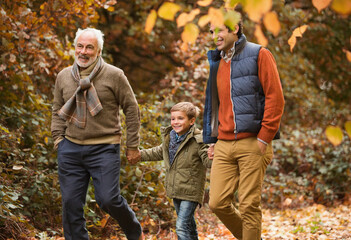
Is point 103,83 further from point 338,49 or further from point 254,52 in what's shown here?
point 338,49

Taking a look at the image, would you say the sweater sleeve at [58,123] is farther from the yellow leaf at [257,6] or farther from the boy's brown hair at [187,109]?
the yellow leaf at [257,6]

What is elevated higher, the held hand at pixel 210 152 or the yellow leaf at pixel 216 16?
the yellow leaf at pixel 216 16

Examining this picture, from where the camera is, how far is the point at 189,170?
14.5 ft

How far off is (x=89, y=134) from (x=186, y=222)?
3.73 ft

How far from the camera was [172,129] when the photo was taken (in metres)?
4.77

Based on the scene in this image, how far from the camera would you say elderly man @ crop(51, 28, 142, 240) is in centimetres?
419

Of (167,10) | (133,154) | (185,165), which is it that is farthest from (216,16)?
(133,154)

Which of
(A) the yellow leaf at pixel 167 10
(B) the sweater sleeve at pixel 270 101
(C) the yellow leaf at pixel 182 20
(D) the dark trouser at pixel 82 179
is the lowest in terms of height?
(D) the dark trouser at pixel 82 179

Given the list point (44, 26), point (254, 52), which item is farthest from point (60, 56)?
point (254, 52)

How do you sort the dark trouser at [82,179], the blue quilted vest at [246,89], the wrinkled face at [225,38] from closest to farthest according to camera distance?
1. the blue quilted vest at [246,89]
2. the wrinkled face at [225,38]
3. the dark trouser at [82,179]

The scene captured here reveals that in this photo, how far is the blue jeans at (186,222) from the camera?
4.27 m

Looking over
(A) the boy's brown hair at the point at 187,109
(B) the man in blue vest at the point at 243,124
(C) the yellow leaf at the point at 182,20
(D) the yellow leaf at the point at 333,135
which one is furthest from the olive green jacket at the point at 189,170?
(D) the yellow leaf at the point at 333,135

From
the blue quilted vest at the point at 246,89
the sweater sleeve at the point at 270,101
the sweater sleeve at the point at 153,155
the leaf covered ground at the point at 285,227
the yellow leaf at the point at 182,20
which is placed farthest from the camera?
the leaf covered ground at the point at 285,227

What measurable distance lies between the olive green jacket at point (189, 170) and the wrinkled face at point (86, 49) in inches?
44.1
